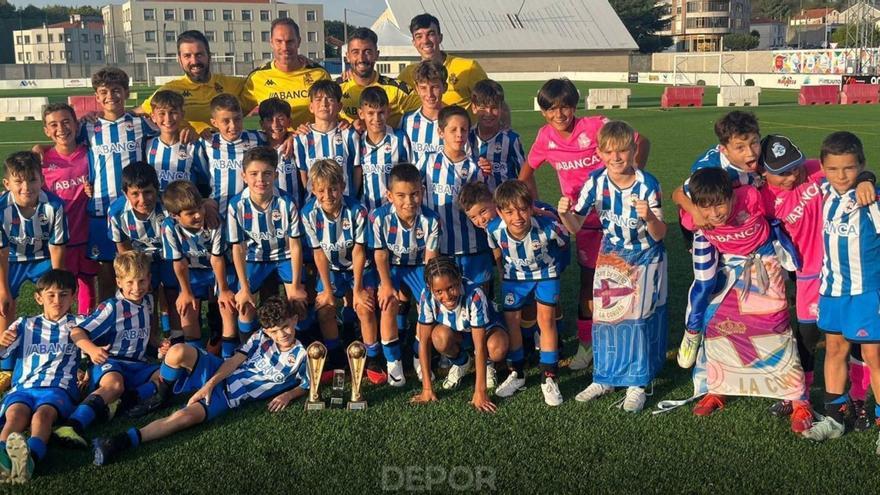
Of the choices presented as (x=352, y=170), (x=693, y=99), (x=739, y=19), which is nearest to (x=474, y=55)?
(x=693, y=99)

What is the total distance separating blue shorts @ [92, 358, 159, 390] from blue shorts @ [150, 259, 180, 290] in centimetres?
81

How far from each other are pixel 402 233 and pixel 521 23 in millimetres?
59153

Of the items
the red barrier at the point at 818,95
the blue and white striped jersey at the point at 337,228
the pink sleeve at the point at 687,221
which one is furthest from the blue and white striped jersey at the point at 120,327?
the red barrier at the point at 818,95

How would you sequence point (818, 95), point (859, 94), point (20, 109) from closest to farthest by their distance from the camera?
point (20, 109) < point (818, 95) < point (859, 94)

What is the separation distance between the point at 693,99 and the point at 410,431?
24.2m

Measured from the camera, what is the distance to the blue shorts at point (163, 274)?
520 cm

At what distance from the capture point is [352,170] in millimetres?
5293

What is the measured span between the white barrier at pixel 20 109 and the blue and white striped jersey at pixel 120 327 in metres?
21.9

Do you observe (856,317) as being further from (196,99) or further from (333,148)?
(196,99)

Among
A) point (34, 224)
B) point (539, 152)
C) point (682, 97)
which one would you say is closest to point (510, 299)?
point (539, 152)

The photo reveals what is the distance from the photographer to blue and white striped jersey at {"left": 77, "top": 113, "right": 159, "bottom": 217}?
535 cm

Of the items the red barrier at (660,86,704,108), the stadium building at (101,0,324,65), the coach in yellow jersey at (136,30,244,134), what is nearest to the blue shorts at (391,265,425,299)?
the coach in yellow jersey at (136,30,244,134)

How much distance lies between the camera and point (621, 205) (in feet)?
13.9

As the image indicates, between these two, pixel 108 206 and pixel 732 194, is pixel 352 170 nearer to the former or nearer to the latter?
pixel 108 206
